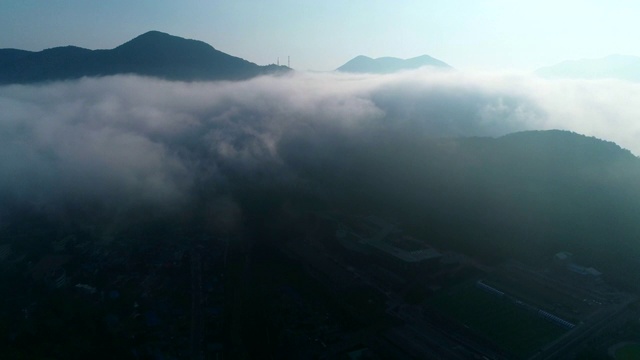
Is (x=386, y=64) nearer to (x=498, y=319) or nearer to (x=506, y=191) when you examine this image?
(x=506, y=191)

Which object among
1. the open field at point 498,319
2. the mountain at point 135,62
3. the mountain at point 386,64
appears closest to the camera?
the open field at point 498,319

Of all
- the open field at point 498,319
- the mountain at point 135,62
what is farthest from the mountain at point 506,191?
the mountain at point 135,62

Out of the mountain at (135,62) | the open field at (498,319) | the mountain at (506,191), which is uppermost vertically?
the mountain at (135,62)

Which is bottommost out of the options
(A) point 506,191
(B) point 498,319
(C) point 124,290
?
(B) point 498,319

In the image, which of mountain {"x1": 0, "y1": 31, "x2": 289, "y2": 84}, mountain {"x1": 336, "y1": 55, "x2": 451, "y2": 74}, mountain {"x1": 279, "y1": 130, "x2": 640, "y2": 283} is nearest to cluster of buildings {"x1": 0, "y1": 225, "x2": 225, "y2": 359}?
mountain {"x1": 279, "y1": 130, "x2": 640, "y2": 283}

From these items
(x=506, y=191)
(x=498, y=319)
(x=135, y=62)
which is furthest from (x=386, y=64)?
(x=498, y=319)

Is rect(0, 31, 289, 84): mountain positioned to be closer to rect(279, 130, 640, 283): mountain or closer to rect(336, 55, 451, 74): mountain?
rect(279, 130, 640, 283): mountain

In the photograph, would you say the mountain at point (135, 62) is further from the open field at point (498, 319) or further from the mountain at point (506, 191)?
the open field at point (498, 319)
